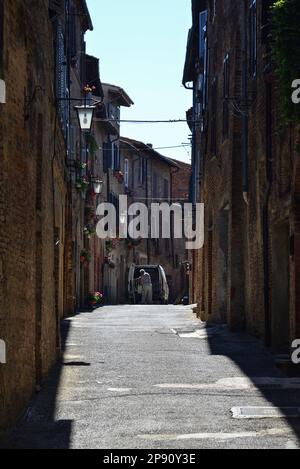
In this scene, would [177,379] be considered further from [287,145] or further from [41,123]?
[287,145]

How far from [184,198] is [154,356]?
50381 mm

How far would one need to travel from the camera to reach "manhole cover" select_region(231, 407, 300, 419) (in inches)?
376

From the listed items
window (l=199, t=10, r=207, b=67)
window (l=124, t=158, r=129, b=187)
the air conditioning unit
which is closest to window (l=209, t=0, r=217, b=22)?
window (l=199, t=10, r=207, b=67)

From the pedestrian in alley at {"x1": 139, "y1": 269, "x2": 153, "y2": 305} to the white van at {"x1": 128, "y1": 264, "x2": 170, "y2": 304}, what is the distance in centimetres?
41

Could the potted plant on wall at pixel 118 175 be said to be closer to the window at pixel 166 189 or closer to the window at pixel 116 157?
the window at pixel 116 157

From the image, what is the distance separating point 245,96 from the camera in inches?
787

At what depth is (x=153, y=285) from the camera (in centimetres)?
4684

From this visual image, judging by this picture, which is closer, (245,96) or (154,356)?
(154,356)

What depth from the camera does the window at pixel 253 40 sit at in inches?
750

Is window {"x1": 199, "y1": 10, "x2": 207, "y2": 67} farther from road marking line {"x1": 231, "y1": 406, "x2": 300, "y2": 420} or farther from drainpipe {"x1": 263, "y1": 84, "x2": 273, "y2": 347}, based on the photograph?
road marking line {"x1": 231, "y1": 406, "x2": 300, "y2": 420}

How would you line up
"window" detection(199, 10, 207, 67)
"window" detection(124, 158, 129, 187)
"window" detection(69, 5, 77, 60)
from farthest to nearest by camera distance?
1. "window" detection(124, 158, 129, 187)
2. "window" detection(199, 10, 207, 67)
3. "window" detection(69, 5, 77, 60)

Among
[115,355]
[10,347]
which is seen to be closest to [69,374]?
[115,355]

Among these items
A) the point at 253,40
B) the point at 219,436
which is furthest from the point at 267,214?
the point at 219,436

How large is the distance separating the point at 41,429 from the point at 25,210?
95.6 inches
